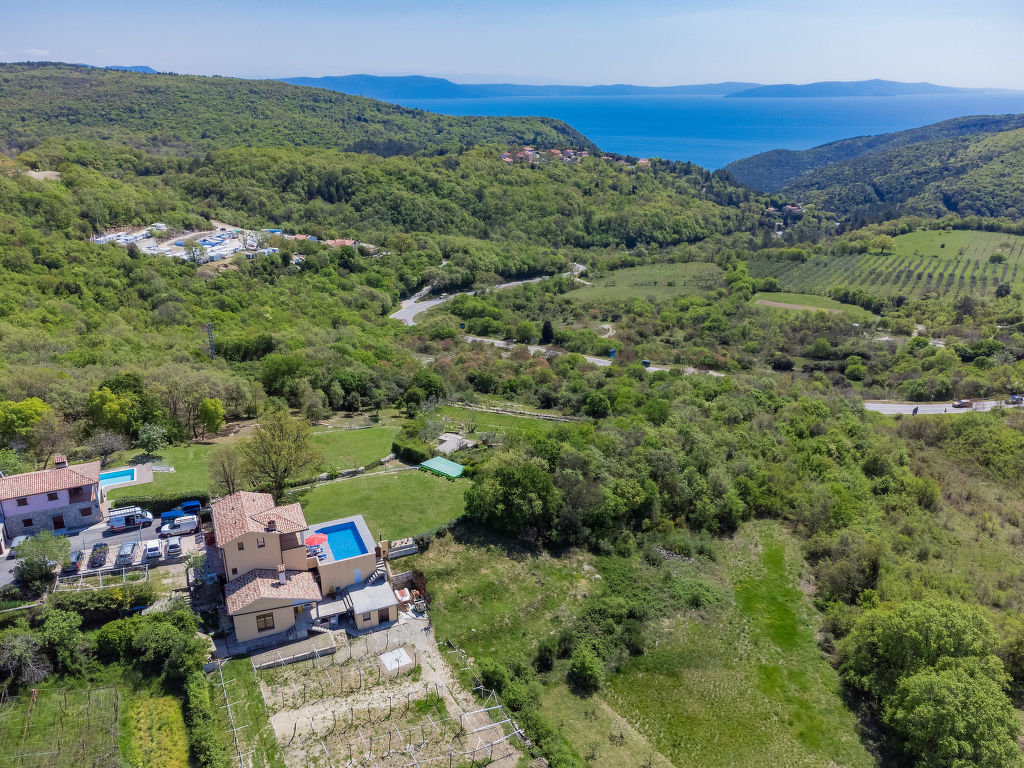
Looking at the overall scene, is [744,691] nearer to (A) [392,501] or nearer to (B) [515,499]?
(B) [515,499]

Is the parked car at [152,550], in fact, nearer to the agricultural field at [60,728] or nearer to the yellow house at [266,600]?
the yellow house at [266,600]

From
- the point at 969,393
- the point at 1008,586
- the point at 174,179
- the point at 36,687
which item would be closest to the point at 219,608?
the point at 36,687

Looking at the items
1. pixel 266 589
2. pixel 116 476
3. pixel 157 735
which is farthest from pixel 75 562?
pixel 157 735

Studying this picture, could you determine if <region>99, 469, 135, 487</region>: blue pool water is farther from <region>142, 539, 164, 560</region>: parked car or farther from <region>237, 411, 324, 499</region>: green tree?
<region>142, 539, 164, 560</region>: parked car

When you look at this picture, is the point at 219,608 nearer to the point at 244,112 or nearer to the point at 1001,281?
the point at 1001,281

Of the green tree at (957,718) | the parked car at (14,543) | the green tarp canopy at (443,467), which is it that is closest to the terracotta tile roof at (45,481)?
the parked car at (14,543)
